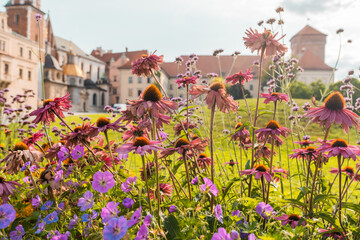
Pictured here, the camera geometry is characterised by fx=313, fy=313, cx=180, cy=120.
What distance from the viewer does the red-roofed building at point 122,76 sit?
200 feet

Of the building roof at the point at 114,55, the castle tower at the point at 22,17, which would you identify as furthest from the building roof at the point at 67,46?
the castle tower at the point at 22,17

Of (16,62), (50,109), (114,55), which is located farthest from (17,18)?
(50,109)

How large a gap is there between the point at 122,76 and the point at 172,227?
6128cm

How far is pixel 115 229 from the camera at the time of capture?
44.2 inches

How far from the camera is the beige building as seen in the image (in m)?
37.5

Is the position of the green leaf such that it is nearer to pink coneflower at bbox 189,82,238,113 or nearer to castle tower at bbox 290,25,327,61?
pink coneflower at bbox 189,82,238,113

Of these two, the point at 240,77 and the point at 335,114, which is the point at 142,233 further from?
the point at 240,77

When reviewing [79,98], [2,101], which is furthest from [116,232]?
[79,98]

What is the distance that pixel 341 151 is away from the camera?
154cm

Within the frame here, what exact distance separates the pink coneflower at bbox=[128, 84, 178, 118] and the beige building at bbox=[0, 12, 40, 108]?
3969cm

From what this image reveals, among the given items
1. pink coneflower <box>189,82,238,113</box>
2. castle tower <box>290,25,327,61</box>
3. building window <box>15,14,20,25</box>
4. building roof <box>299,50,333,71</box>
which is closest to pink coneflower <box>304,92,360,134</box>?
pink coneflower <box>189,82,238,113</box>

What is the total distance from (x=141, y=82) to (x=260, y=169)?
6004 centimetres

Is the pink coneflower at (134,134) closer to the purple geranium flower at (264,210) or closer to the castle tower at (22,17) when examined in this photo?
the purple geranium flower at (264,210)

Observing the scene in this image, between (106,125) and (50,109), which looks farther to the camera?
(50,109)
